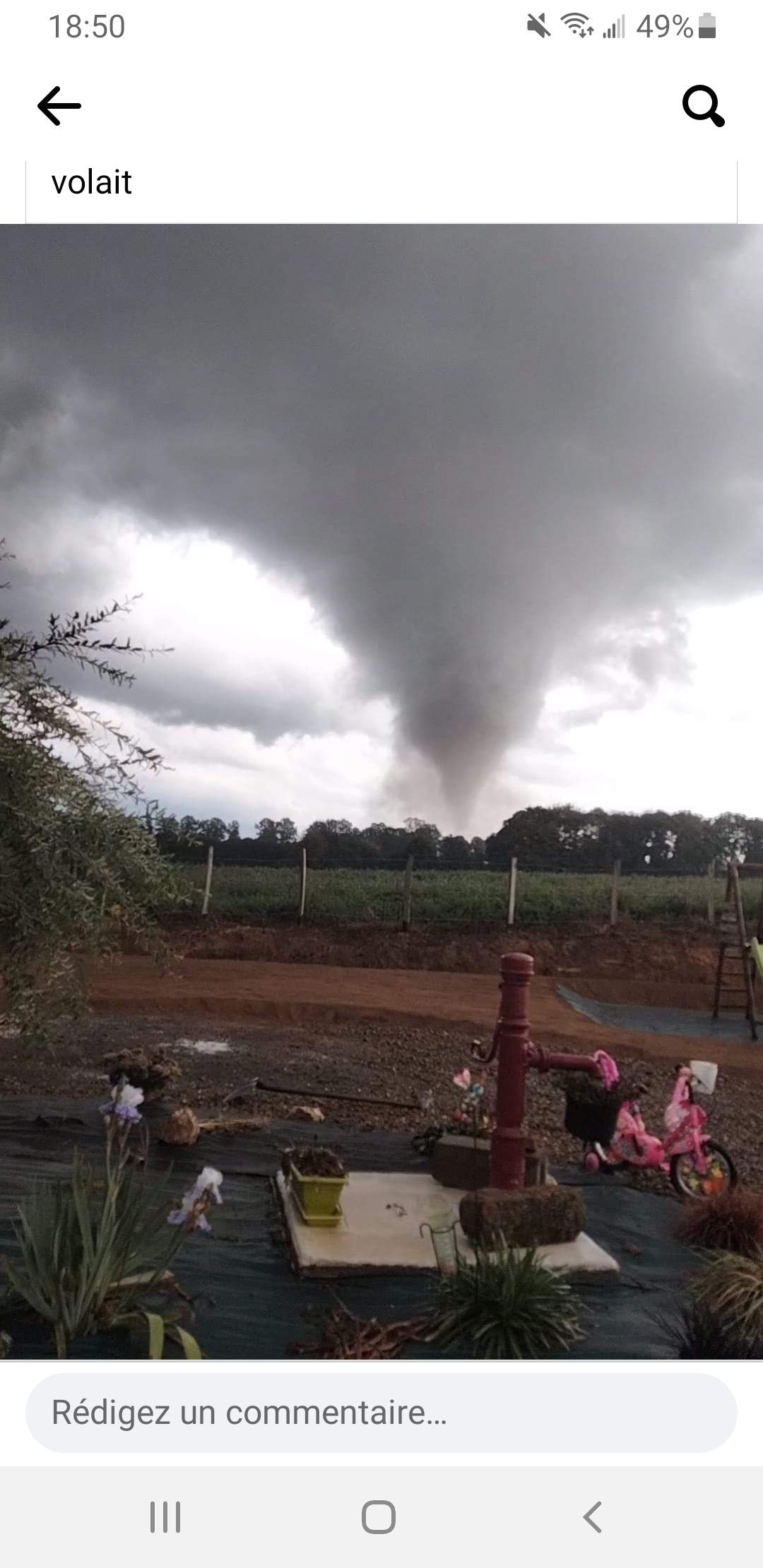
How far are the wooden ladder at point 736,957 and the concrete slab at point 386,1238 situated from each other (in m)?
4.24

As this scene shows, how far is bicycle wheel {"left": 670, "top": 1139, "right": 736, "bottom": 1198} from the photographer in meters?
4.43

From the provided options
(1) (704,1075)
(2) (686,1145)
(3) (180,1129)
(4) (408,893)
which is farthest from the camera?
(4) (408,893)

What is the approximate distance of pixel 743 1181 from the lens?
16.9 feet

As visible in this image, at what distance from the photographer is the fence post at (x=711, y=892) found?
9.20m

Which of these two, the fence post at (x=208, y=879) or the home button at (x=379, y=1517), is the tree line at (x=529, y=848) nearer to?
the fence post at (x=208, y=879)

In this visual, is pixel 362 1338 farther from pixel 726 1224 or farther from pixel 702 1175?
pixel 702 1175
